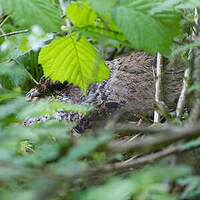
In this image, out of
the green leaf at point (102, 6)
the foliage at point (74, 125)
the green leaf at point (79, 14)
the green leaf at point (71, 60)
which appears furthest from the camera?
the green leaf at point (71, 60)

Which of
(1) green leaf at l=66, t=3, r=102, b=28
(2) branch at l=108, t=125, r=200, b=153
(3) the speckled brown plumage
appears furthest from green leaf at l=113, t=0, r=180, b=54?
(3) the speckled brown plumage

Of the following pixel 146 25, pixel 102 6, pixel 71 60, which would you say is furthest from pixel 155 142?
pixel 71 60

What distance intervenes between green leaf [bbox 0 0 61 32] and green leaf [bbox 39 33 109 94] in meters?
0.32

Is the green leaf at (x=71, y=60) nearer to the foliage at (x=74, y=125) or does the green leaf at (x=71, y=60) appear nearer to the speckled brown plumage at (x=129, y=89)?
the foliage at (x=74, y=125)

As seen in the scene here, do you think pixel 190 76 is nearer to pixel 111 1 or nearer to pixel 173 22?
pixel 173 22

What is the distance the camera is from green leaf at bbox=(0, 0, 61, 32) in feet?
3.75

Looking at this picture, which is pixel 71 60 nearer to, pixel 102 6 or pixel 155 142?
pixel 102 6

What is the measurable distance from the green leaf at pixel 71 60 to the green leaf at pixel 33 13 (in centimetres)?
32

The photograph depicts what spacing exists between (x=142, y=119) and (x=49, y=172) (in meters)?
1.40

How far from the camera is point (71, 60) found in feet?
5.34

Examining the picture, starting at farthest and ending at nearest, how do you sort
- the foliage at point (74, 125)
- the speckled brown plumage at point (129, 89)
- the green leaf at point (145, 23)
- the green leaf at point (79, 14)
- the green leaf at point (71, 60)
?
the speckled brown plumage at point (129, 89), the green leaf at point (71, 60), the green leaf at point (79, 14), the green leaf at point (145, 23), the foliage at point (74, 125)

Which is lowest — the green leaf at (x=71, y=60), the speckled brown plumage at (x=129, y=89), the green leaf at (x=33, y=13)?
the speckled brown plumage at (x=129, y=89)

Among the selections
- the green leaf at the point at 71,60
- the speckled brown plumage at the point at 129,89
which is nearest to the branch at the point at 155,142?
the green leaf at the point at 71,60

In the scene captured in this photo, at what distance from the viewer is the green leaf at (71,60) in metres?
1.55
